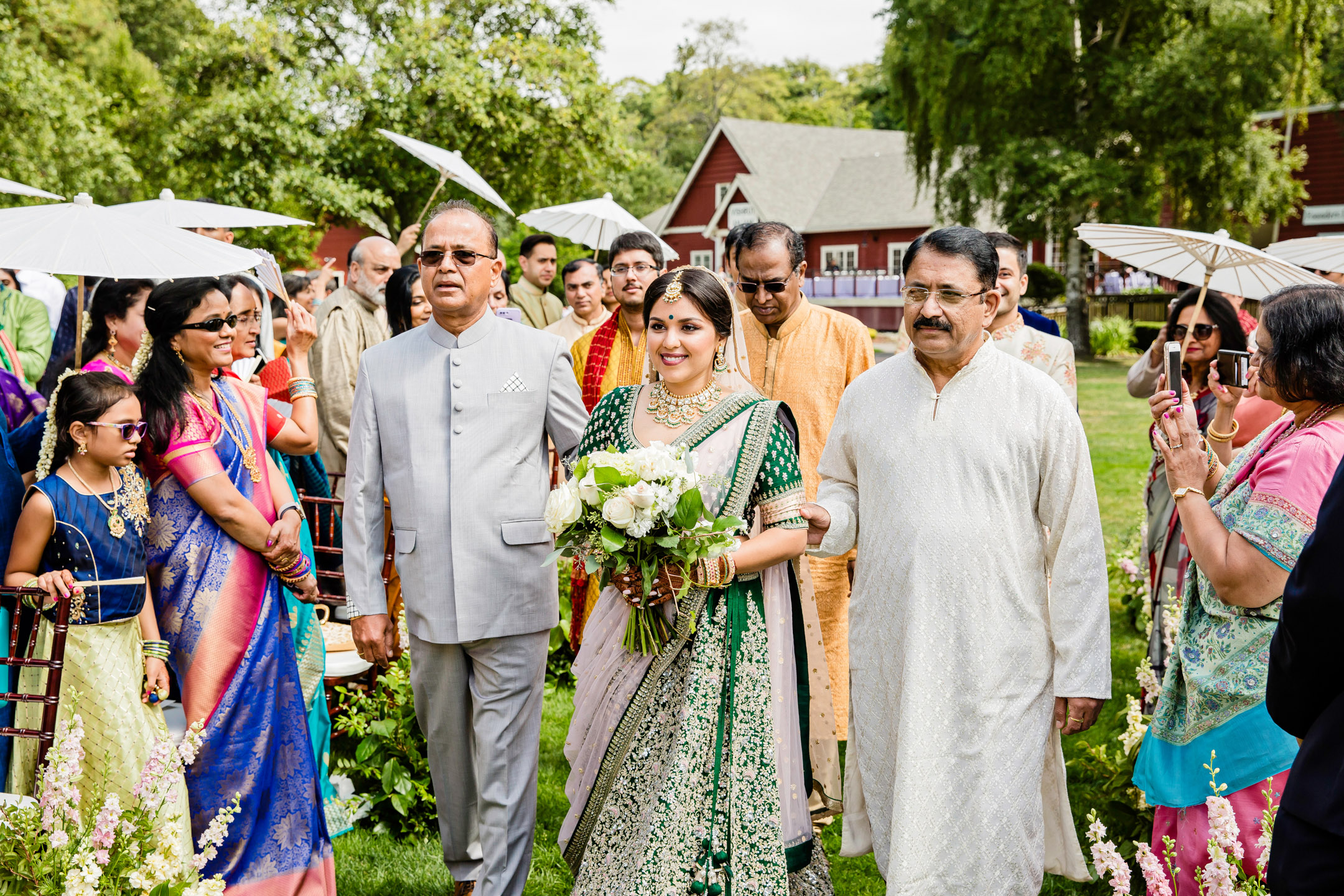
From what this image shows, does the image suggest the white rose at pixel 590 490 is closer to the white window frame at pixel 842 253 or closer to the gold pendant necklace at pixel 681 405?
the gold pendant necklace at pixel 681 405

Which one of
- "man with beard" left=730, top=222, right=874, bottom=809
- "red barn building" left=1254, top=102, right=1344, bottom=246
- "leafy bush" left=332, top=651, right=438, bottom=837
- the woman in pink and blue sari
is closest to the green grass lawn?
"leafy bush" left=332, top=651, right=438, bottom=837

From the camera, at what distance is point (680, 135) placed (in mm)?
61562

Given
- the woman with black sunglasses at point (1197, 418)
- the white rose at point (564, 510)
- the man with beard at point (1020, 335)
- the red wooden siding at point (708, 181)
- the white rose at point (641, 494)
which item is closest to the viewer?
the white rose at point (641, 494)

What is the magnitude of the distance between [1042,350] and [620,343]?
7.01 feet

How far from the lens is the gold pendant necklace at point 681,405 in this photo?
142 inches

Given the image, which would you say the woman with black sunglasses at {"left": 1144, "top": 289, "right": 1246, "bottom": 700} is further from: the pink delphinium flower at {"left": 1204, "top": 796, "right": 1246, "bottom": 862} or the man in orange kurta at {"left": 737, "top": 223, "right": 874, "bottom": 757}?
the pink delphinium flower at {"left": 1204, "top": 796, "right": 1246, "bottom": 862}

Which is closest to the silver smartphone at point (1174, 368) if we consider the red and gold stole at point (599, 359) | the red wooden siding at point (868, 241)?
the red and gold stole at point (599, 359)

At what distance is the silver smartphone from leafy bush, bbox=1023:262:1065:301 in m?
29.9

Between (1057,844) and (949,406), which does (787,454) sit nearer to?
(949,406)

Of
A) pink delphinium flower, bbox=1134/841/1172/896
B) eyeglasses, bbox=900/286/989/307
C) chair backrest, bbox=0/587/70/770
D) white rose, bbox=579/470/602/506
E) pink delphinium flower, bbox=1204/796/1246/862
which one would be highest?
eyeglasses, bbox=900/286/989/307

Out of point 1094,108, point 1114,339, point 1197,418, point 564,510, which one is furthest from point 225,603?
point 1094,108

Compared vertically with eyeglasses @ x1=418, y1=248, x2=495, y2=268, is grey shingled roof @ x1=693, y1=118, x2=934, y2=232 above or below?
above

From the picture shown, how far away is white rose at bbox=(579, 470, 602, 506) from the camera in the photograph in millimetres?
3156

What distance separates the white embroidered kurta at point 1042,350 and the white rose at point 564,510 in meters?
2.89
